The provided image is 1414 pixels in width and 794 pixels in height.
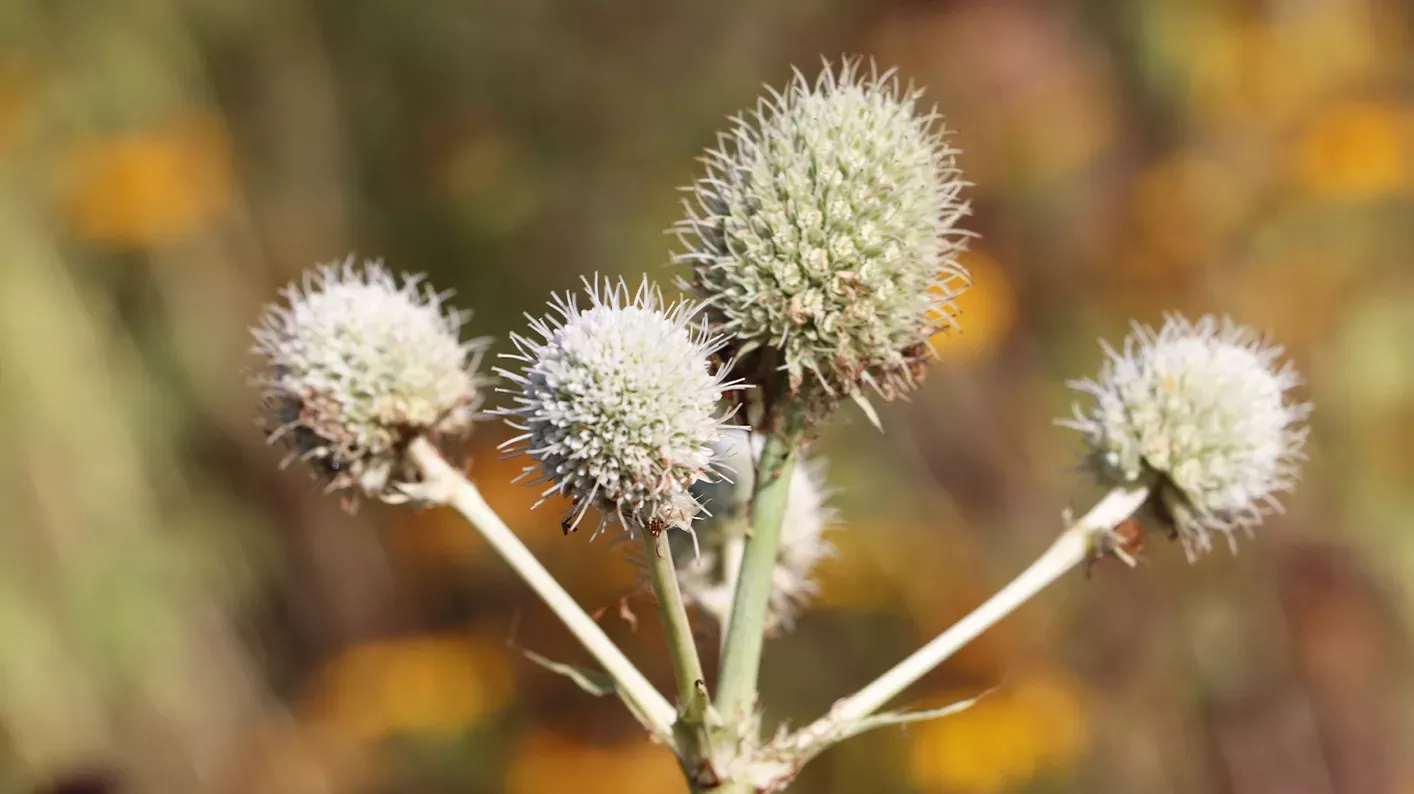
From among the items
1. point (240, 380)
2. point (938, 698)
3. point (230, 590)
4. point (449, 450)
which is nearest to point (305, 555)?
point (230, 590)

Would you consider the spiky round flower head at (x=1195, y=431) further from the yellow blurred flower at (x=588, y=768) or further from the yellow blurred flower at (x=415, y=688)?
the yellow blurred flower at (x=415, y=688)

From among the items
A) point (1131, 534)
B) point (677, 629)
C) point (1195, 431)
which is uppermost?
point (1195, 431)

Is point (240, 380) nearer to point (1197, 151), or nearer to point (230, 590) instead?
point (230, 590)

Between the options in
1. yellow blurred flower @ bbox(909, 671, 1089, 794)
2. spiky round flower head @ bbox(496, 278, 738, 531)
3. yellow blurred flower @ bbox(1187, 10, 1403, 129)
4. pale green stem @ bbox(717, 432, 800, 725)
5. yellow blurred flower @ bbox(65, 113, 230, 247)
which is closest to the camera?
spiky round flower head @ bbox(496, 278, 738, 531)

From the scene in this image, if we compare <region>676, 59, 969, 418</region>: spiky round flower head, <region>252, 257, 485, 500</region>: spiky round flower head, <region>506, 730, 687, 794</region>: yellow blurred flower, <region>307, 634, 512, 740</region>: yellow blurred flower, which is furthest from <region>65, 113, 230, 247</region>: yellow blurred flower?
<region>676, 59, 969, 418</region>: spiky round flower head

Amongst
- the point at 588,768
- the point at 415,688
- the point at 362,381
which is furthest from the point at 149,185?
the point at 362,381

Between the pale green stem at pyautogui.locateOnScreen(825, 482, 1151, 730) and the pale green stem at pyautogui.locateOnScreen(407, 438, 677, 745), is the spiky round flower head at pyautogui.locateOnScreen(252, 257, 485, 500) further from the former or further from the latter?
the pale green stem at pyautogui.locateOnScreen(825, 482, 1151, 730)

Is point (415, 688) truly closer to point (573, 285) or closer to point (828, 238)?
point (573, 285)
